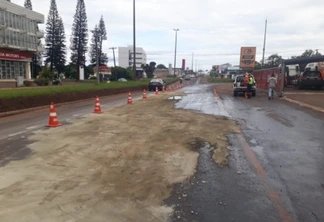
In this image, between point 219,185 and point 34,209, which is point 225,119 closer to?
point 219,185

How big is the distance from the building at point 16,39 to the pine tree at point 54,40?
56.2 feet

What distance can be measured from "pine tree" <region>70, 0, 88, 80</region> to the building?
64.0ft

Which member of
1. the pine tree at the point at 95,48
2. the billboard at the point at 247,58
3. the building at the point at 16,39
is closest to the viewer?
the building at the point at 16,39

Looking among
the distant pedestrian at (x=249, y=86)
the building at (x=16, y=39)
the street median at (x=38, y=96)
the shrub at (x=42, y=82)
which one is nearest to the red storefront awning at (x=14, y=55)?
the building at (x=16, y=39)

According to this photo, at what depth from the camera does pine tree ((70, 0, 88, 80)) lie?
69.1m

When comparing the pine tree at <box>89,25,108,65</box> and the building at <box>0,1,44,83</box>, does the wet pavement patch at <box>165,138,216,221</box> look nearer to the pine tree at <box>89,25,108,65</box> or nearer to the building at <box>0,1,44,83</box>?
the building at <box>0,1,44,83</box>

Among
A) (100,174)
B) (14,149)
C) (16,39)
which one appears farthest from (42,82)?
(100,174)

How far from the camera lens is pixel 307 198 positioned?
4.36m

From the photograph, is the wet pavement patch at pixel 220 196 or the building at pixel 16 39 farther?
the building at pixel 16 39

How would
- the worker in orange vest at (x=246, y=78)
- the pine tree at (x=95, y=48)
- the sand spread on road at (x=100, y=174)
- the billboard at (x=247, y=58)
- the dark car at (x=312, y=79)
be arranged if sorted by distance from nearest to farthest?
the sand spread on road at (x=100, y=174)
the worker in orange vest at (x=246, y=78)
the dark car at (x=312, y=79)
the billboard at (x=247, y=58)
the pine tree at (x=95, y=48)

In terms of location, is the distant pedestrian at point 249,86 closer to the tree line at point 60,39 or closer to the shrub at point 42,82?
the shrub at point 42,82

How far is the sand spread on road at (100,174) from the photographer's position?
3.93 m

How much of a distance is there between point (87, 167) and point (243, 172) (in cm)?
278

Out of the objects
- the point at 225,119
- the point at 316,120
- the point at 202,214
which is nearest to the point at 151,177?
the point at 202,214
